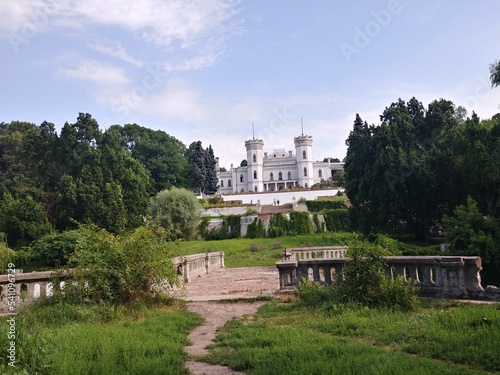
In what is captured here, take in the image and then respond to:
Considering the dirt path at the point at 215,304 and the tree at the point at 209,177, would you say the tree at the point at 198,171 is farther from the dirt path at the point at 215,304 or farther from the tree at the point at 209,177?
the dirt path at the point at 215,304

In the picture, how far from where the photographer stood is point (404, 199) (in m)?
28.8

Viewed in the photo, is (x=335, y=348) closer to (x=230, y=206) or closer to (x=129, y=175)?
(x=129, y=175)

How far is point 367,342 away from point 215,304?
451cm

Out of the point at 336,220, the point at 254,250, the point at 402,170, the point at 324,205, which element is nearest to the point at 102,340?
the point at 254,250

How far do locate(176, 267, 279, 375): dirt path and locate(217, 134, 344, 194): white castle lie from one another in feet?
257

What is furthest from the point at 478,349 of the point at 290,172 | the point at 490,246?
the point at 290,172

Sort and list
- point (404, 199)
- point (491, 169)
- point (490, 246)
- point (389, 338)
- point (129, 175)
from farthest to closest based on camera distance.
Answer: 1. point (129, 175)
2. point (404, 199)
3. point (491, 169)
4. point (490, 246)
5. point (389, 338)

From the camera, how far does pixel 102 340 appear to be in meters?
5.37

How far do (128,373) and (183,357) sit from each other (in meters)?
0.97

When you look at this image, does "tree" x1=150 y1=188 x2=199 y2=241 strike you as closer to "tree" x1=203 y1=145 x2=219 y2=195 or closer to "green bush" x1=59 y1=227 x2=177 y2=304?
"green bush" x1=59 y1=227 x2=177 y2=304

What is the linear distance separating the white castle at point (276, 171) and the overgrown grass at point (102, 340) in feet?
279

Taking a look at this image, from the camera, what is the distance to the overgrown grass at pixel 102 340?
4.41m

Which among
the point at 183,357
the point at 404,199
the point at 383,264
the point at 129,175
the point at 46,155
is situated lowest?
the point at 183,357

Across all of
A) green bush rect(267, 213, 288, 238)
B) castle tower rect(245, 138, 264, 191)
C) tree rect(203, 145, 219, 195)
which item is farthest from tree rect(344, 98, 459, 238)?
castle tower rect(245, 138, 264, 191)
